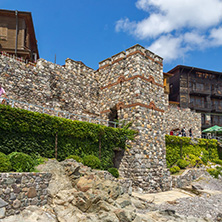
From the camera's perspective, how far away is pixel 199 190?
1838 cm

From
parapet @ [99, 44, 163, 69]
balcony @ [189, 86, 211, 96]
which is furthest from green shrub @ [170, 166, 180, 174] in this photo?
balcony @ [189, 86, 211, 96]

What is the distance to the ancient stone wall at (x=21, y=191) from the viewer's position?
28.2 ft

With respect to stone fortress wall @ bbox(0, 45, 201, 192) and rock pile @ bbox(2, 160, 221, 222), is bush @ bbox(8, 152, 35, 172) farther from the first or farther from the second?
stone fortress wall @ bbox(0, 45, 201, 192)

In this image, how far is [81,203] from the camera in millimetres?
9680

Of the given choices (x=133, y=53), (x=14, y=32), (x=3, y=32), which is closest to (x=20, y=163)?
(x=133, y=53)

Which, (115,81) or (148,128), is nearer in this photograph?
(148,128)

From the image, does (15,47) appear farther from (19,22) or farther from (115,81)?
(115,81)

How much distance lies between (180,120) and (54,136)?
25.0 metres

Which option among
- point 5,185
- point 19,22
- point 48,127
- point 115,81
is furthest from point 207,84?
point 5,185

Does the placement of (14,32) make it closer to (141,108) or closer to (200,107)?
(141,108)

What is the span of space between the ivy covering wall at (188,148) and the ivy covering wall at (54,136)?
22.4 ft

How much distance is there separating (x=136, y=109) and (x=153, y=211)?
806 centimetres

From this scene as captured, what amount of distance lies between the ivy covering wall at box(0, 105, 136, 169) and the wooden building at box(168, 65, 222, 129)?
27.5 m

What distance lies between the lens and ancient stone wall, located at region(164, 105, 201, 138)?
32688 millimetres
